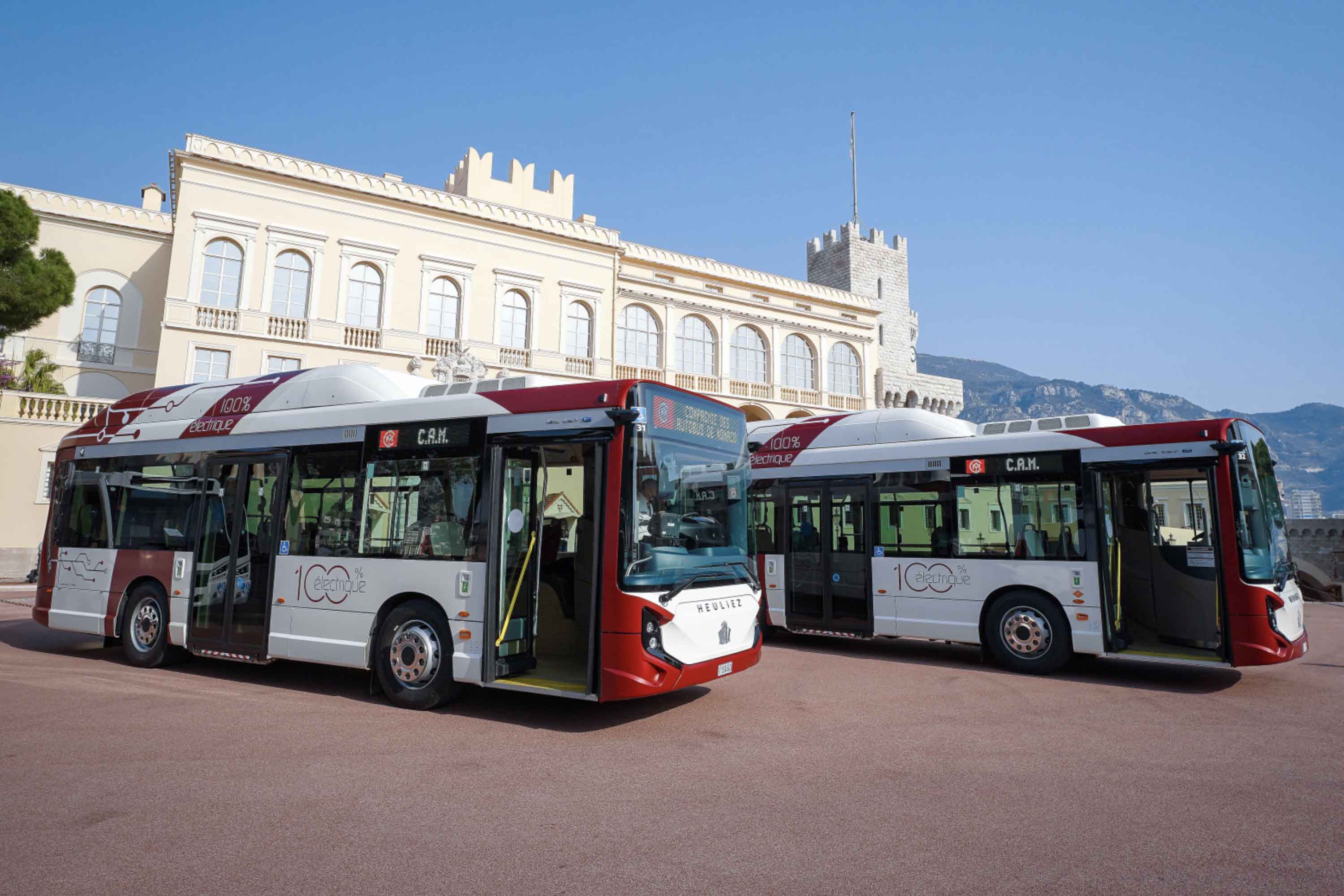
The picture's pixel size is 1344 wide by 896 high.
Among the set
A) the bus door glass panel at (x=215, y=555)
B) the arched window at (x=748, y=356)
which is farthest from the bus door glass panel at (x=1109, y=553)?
the arched window at (x=748, y=356)

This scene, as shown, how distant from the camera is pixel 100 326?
2848 cm

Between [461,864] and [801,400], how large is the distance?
37.0 m

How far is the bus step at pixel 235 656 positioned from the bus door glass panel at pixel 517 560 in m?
2.94

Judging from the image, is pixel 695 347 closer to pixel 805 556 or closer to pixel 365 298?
pixel 365 298

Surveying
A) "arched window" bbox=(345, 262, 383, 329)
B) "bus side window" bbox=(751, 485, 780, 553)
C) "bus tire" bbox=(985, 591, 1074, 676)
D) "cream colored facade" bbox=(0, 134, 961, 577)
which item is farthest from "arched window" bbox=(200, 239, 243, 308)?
"bus tire" bbox=(985, 591, 1074, 676)

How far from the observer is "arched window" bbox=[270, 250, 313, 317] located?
92.2 feet

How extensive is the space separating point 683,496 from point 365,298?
2610 cm

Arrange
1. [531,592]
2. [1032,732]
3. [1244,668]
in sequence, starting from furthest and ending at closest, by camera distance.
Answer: [1244,668]
[531,592]
[1032,732]

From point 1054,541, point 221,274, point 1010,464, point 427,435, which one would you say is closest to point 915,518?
point 1010,464

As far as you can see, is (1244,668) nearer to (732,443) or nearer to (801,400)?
(732,443)

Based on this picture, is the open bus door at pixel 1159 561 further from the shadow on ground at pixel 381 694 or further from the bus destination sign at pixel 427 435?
the bus destination sign at pixel 427 435

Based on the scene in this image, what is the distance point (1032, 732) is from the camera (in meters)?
6.54

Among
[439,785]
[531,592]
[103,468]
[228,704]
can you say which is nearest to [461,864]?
[439,785]

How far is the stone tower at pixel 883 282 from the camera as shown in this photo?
50.4m
